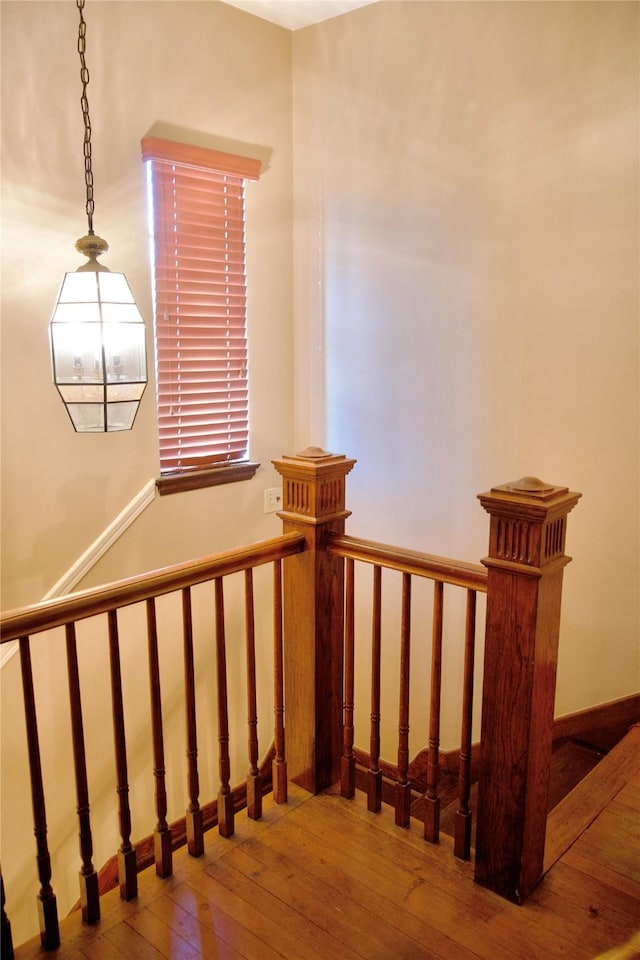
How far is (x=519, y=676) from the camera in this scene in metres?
1.62

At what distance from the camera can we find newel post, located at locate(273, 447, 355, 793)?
2037 mm

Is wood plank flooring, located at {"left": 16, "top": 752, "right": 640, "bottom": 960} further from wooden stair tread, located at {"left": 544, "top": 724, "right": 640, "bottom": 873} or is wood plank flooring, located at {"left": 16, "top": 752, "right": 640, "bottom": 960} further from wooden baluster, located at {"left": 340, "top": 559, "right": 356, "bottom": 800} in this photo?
wooden baluster, located at {"left": 340, "top": 559, "right": 356, "bottom": 800}

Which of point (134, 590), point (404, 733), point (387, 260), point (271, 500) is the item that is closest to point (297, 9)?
point (387, 260)

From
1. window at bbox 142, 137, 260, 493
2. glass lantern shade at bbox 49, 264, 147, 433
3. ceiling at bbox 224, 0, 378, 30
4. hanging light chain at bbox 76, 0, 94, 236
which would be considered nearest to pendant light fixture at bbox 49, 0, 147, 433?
glass lantern shade at bbox 49, 264, 147, 433

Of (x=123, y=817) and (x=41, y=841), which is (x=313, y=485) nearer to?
(x=123, y=817)

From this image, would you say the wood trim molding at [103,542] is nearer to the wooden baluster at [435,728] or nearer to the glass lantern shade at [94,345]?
the glass lantern shade at [94,345]

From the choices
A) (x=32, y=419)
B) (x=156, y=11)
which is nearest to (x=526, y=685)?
(x=32, y=419)

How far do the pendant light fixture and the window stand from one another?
840 mm

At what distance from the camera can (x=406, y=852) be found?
1.85 metres

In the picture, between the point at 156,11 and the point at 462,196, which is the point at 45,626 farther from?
the point at 156,11

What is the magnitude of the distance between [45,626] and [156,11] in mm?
2636

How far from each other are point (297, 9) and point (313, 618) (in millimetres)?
2764

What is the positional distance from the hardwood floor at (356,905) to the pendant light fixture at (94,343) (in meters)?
1.34

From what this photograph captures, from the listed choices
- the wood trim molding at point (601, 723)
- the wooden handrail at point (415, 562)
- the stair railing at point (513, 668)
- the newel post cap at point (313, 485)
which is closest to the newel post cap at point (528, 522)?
the stair railing at point (513, 668)
